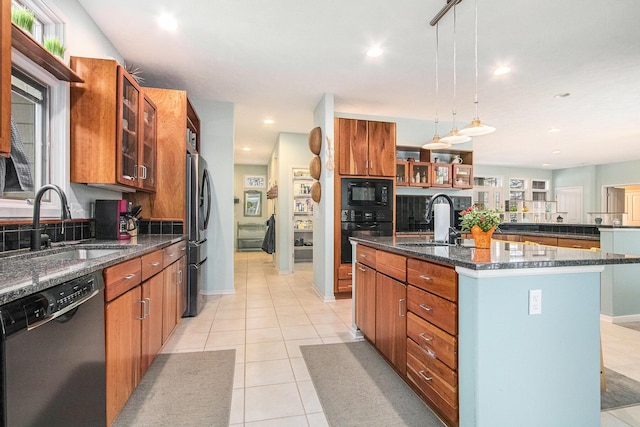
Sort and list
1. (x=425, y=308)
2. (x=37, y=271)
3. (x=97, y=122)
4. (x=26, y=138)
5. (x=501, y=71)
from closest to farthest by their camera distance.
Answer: (x=37, y=271) < (x=425, y=308) < (x=26, y=138) < (x=97, y=122) < (x=501, y=71)

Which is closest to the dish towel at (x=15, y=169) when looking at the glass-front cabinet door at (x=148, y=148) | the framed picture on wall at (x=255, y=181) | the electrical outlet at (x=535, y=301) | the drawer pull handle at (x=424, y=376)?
the glass-front cabinet door at (x=148, y=148)

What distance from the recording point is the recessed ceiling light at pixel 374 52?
3113 millimetres

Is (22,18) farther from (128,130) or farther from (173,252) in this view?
(173,252)

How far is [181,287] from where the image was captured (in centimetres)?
318

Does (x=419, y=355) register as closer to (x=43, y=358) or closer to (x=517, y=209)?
(x=43, y=358)

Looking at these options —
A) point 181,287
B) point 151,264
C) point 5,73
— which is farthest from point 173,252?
point 5,73

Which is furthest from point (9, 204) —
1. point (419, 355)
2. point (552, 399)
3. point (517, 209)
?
point (517, 209)

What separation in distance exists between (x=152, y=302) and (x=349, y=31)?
2.71 metres

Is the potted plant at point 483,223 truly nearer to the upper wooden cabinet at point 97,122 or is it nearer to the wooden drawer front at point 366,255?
the wooden drawer front at point 366,255

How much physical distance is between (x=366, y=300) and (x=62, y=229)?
7.77ft

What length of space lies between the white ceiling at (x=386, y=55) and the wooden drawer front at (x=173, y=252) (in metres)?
1.91

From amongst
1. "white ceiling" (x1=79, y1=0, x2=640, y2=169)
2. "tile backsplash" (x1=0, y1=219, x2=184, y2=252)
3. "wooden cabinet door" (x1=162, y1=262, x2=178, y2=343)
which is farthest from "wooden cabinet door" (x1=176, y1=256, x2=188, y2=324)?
"white ceiling" (x1=79, y1=0, x2=640, y2=169)

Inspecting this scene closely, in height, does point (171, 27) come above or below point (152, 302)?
above

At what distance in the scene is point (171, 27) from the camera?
9.01 ft
